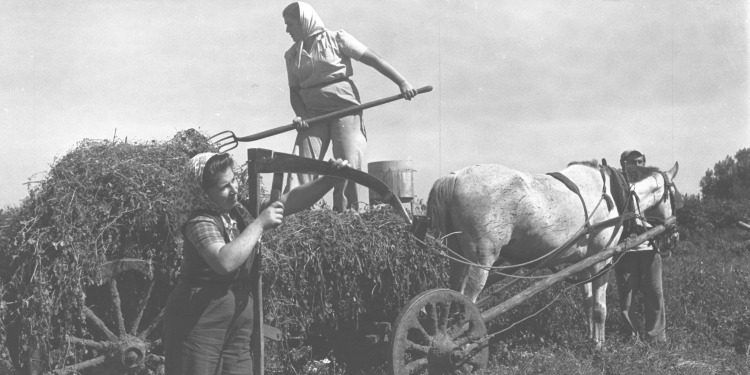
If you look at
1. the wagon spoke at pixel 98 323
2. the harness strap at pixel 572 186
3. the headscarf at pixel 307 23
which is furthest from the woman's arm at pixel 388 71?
the wagon spoke at pixel 98 323

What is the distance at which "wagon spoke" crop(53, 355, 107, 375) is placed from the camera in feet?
14.0

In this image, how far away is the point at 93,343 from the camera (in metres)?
4.41

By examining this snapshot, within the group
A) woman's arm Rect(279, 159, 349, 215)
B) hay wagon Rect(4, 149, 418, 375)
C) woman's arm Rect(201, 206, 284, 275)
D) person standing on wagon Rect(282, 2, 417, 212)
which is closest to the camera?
woman's arm Rect(201, 206, 284, 275)

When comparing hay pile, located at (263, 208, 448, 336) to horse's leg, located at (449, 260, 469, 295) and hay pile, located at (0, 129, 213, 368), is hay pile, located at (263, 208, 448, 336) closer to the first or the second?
horse's leg, located at (449, 260, 469, 295)

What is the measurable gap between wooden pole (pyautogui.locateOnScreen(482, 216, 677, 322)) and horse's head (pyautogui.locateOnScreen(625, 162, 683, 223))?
17.1 inches

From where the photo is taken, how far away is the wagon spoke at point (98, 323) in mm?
4367

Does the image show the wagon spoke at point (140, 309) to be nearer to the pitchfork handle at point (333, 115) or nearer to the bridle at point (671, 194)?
the pitchfork handle at point (333, 115)

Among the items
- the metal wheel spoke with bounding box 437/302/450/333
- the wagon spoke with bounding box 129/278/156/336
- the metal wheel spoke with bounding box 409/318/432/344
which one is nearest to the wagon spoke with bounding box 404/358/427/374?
the metal wheel spoke with bounding box 409/318/432/344

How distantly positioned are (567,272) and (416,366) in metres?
1.77

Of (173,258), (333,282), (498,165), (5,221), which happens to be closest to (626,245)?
(498,165)

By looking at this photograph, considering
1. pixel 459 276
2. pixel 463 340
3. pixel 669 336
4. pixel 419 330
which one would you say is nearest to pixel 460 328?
pixel 463 340

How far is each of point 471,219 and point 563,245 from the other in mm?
975

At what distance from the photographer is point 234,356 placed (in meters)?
3.02

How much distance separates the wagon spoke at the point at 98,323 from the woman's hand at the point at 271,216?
2019 millimetres
